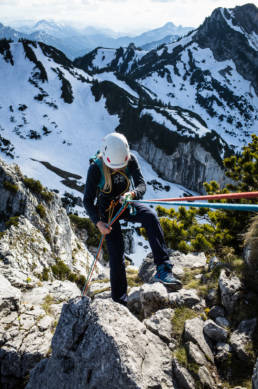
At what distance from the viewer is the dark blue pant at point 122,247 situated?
19.0ft

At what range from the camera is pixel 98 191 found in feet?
20.8

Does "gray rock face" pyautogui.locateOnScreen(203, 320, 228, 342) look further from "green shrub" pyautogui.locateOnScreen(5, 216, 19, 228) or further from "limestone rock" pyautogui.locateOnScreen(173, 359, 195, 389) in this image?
"green shrub" pyautogui.locateOnScreen(5, 216, 19, 228)

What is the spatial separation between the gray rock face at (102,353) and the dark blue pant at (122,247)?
93cm

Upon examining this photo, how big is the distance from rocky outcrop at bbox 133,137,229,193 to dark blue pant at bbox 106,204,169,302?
418 feet

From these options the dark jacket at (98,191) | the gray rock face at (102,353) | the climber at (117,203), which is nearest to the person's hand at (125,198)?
the climber at (117,203)

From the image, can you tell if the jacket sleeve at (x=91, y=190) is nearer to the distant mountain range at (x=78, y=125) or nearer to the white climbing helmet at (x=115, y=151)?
the white climbing helmet at (x=115, y=151)

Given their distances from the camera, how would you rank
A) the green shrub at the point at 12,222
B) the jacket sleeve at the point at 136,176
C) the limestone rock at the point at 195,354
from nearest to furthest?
the limestone rock at the point at 195,354, the jacket sleeve at the point at 136,176, the green shrub at the point at 12,222

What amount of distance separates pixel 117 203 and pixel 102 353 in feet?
9.89

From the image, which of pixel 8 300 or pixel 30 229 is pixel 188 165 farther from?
pixel 8 300

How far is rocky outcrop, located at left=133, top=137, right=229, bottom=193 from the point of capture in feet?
428

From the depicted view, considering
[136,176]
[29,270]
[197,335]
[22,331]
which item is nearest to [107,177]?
[136,176]

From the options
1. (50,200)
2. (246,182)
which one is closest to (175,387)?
(246,182)

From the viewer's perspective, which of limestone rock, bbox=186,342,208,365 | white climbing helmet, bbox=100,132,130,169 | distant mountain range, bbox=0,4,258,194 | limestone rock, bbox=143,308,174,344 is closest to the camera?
limestone rock, bbox=186,342,208,365

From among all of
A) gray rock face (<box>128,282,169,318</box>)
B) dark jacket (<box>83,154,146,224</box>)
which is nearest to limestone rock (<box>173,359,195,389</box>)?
gray rock face (<box>128,282,169,318</box>)
